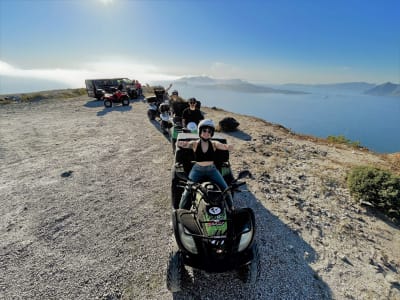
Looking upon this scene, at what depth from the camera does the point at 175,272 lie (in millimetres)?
2299

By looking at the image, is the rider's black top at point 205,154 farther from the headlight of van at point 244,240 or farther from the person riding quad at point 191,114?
the person riding quad at point 191,114

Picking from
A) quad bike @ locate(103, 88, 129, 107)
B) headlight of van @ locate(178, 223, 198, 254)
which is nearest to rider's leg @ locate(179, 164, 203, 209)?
headlight of van @ locate(178, 223, 198, 254)

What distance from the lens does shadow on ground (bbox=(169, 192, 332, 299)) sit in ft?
8.58

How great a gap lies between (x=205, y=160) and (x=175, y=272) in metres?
1.79

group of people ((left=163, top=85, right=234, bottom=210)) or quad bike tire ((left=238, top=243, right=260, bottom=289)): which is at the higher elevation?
group of people ((left=163, top=85, right=234, bottom=210))

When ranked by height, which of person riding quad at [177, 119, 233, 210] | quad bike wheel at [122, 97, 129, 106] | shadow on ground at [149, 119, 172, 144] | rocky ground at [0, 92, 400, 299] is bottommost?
shadow on ground at [149, 119, 172, 144]

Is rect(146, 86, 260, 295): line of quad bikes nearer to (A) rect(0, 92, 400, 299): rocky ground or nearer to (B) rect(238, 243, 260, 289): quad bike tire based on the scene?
(B) rect(238, 243, 260, 289): quad bike tire

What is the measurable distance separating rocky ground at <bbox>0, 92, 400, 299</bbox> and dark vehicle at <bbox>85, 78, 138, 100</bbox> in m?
13.7

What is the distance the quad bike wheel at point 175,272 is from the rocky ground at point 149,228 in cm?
40

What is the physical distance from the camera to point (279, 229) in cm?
389

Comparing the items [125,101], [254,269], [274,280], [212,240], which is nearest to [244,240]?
[212,240]

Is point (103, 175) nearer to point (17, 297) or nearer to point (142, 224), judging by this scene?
point (142, 224)

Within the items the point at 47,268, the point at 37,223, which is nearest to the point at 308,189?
the point at 47,268

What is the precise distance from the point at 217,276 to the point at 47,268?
8.42 ft
